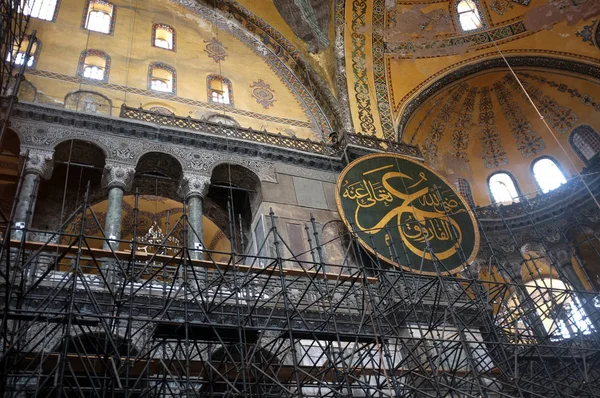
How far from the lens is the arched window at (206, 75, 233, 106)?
11250 mm

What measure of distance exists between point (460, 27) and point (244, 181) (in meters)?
6.63

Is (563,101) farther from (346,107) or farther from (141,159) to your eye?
(141,159)

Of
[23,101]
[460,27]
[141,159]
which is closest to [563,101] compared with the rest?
[460,27]

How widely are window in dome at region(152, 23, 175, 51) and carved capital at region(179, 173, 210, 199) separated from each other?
3.83 m

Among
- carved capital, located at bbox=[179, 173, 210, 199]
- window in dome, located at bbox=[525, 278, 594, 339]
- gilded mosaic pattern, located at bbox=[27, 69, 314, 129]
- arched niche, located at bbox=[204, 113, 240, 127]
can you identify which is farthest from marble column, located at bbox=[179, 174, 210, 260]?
window in dome, located at bbox=[525, 278, 594, 339]

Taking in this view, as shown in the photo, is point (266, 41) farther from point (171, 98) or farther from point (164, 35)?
point (171, 98)

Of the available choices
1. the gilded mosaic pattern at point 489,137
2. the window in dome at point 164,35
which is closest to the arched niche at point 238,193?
the window in dome at point 164,35

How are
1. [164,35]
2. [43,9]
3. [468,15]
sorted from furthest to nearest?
[468,15] < [164,35] < [43,9]

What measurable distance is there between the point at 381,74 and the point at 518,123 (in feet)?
12.1

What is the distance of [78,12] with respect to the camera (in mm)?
11227

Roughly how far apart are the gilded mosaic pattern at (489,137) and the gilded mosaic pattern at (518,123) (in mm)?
271

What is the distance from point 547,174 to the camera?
12.8m

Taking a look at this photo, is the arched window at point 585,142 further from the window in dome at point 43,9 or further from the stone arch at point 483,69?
the window in dome at point 43,9

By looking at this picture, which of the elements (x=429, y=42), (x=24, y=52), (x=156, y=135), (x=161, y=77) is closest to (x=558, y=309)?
(x=156, y=135)
